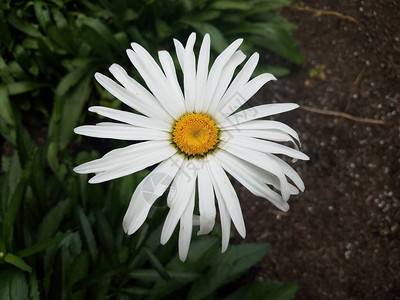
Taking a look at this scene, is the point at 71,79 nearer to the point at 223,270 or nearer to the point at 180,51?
the point at 180,51

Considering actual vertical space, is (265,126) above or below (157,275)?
above

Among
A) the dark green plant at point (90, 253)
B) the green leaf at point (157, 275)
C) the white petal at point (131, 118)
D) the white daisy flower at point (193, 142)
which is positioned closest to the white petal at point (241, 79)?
the white daisy flower at point (193, 142)

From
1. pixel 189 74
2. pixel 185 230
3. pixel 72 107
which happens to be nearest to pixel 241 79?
pixel 189 74

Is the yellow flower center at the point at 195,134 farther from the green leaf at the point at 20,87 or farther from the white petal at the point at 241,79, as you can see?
the green leaf at the point at 20,87

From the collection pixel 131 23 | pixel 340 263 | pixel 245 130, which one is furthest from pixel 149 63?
pixel 340 263

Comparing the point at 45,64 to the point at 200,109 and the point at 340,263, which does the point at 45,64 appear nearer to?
the point at 200,109
